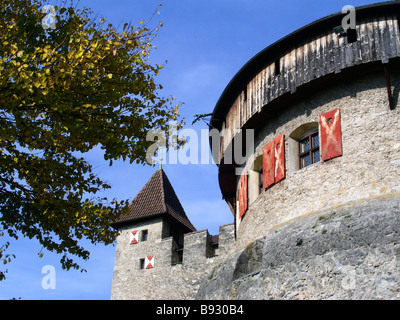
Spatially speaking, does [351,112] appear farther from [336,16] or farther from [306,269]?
[306,269]

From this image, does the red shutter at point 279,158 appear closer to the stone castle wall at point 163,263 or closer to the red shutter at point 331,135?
the red shutter at point 331,135

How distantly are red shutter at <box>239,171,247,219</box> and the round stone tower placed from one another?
1.1 inches

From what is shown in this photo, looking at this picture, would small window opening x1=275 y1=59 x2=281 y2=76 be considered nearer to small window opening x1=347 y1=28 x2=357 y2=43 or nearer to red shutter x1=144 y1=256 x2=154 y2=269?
small window opening x1=347 y1=28 x2=357 y2=43

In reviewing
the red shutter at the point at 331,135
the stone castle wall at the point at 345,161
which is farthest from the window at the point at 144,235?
the red shutter at the point at 331,135

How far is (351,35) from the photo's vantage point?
1261 centimetres

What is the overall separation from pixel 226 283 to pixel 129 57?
574 centimetres

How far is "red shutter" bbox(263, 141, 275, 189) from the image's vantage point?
1284cm

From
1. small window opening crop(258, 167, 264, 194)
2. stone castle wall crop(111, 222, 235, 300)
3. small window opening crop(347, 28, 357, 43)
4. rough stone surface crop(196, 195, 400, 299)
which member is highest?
small window opening crop(347, 28, 357, 43)

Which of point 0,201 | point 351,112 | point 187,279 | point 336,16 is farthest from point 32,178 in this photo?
point 187,279

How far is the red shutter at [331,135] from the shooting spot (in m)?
11.6

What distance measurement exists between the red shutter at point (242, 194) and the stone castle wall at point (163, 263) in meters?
4.70

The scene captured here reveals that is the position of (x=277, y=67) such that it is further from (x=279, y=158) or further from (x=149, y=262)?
(x=149, y=262)

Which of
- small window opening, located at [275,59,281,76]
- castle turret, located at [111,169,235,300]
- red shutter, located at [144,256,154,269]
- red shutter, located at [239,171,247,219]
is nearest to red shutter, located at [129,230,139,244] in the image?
castle turret, located at [111,169,235,300]

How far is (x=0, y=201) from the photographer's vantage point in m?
8.94
